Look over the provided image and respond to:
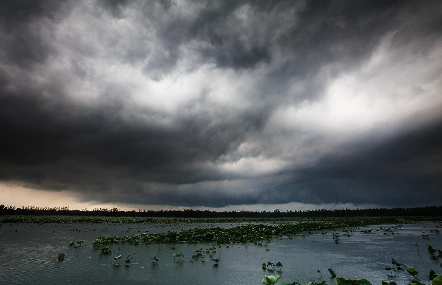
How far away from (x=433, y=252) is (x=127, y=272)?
16.6 m

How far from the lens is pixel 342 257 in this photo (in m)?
14.0

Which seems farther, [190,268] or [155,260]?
[155,260]

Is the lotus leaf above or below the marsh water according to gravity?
above

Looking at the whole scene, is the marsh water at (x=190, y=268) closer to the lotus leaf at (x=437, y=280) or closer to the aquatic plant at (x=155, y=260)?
the aquatic plant at (x=155, y=260)

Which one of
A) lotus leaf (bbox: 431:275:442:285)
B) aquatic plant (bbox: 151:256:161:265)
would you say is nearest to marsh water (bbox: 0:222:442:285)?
aquatic plant (bbox: 151:256:161:265)

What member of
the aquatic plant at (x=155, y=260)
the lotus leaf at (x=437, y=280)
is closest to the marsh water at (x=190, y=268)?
the aquatic plant at (x=155, y=260)

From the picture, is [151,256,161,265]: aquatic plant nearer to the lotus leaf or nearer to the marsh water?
the marsh water

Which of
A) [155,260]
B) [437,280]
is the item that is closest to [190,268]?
[155,260]

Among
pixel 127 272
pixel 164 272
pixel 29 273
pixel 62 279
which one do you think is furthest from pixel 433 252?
pixel 29 273

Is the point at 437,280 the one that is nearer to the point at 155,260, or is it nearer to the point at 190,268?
the point at 190,268

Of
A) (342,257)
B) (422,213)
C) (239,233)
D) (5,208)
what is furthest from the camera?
(422,213)

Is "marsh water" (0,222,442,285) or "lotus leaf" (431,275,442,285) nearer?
"lotus leaf" (431,275,442,285)

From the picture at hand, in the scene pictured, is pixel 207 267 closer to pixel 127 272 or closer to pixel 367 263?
pixel 127 272

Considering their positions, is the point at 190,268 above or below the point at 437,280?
below
